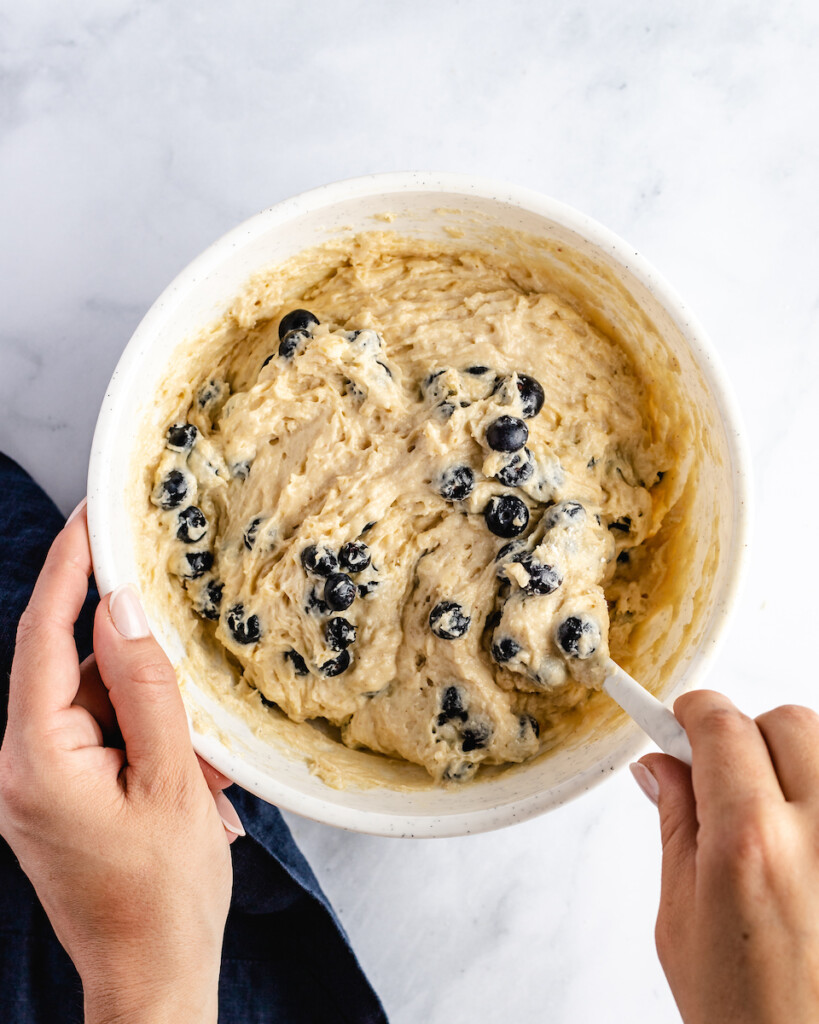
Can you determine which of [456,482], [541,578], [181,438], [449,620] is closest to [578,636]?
[541,578]

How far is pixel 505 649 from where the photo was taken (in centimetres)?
151

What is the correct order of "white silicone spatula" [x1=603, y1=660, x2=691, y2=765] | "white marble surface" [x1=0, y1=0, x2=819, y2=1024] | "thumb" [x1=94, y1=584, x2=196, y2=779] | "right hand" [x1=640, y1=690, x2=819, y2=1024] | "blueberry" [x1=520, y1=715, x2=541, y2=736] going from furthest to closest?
"white marble surface" [x1=0, y1=0, x2=819, y2=1024] < "blueberry" [x1=520, y1=715, x2=541, y2=736] < "thumb" [x1=94, y1=584, x2=196, y2=779] < "white silicone spatula" [x1=603, y1=660, x2=691, y2=765] < "right hand" [x1=640, y1=690, x2=819, y2=1024]

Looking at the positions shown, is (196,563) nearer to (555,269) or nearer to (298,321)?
(298,321)

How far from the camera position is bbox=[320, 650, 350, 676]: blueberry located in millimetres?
1574

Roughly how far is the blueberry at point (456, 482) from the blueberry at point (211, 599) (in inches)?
19.4

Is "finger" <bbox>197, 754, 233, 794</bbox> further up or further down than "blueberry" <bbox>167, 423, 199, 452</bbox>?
further down

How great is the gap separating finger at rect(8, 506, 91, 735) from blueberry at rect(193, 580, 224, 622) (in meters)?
0.23

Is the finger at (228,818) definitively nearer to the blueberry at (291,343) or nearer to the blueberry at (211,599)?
the blueberry at (211,599)

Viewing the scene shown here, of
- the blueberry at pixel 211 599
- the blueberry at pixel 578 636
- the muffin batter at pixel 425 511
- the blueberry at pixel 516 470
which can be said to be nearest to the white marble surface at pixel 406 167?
the muffin batter at pixel 425 511

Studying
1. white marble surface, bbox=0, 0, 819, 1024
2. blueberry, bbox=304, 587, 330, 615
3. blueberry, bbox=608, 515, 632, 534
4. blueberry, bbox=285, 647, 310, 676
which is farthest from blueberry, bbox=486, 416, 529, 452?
white marble surface, bbox=0, 0, 819, 1024

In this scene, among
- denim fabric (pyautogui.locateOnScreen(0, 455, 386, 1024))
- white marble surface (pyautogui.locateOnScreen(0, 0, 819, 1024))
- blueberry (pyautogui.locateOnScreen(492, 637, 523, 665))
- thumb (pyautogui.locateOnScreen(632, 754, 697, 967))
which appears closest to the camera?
thumb (pyautogui.locateOnScreen(632, 754, 697, 967))

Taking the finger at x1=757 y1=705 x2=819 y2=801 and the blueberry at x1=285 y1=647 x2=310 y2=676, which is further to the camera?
the blueberry at x1=285 y1=647 x2=310 y2=676

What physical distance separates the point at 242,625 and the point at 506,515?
539 mm

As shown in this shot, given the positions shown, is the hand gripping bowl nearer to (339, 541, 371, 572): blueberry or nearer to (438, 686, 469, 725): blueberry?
(438, 686, 469, 725): blueberry
